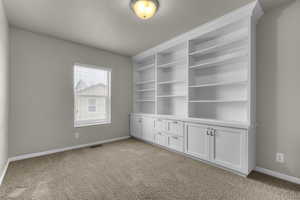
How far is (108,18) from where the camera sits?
2428mm

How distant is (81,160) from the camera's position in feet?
9.02

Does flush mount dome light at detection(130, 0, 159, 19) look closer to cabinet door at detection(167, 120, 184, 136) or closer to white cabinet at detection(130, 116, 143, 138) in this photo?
cabinet door at detection(167, 120, 184, 136)

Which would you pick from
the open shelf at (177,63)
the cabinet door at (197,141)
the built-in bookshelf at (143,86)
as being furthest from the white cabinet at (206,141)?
the open shelf at (177,63)

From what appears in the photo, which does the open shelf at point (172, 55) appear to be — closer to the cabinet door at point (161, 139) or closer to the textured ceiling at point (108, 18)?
the textured ceiling at point (108, 18)

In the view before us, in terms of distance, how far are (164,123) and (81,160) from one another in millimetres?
1913

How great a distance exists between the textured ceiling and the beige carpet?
2.59m

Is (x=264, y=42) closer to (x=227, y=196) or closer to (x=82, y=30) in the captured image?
(x=227, y=196)

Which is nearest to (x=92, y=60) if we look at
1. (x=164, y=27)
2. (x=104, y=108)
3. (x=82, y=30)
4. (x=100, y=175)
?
(x=82, y=30)

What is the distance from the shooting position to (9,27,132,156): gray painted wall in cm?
271

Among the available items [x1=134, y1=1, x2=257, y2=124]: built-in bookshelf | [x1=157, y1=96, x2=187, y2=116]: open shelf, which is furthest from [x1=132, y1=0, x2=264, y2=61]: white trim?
[x1=157, y1=96, x2=187, y2=116]: open shelf

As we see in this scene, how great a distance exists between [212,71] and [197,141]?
1.48m

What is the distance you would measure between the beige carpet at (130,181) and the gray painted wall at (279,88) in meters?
0.40

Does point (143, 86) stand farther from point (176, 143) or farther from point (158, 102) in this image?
point (176, 143)

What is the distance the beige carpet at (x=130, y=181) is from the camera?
174cm
